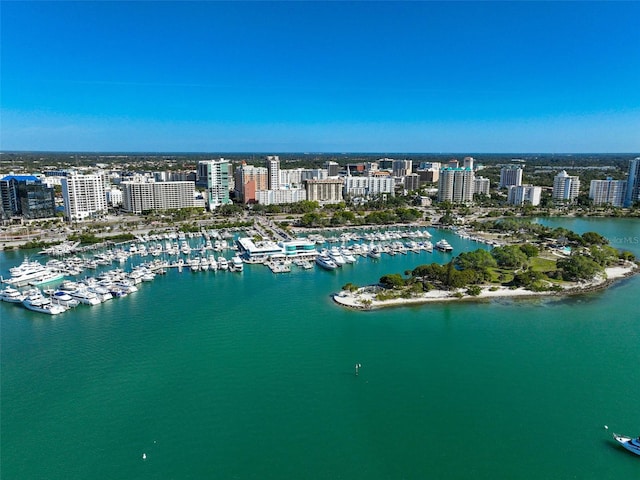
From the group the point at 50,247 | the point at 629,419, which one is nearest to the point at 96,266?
the point at 50,247

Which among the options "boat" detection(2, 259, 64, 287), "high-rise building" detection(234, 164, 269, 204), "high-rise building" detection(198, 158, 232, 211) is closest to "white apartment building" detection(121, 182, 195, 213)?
"high-rise building" detection(198, 158, 232, 211)

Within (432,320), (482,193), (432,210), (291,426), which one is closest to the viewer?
(291,426)

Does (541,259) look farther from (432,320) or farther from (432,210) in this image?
(432,210)

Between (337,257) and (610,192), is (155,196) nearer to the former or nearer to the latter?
(337,257)

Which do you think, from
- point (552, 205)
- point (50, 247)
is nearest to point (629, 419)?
point (50, 247)

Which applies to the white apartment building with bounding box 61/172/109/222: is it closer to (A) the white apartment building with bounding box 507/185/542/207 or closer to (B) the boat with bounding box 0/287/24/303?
(B) the boat with bounding box 0/287/24/303

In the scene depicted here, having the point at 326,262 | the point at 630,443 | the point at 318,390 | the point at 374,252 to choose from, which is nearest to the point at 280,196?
the point at 374,252

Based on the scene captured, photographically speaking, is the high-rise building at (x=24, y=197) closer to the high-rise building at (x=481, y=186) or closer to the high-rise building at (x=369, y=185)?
the high-rise building at (x=369, y=185)

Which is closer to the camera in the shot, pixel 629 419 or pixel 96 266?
pixel 629 419

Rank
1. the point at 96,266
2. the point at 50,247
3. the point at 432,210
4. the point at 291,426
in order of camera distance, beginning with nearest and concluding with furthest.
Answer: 1. the point at 291,426
2. the point at 96,266
3. the point at 50,247
4. the point at 432,210
